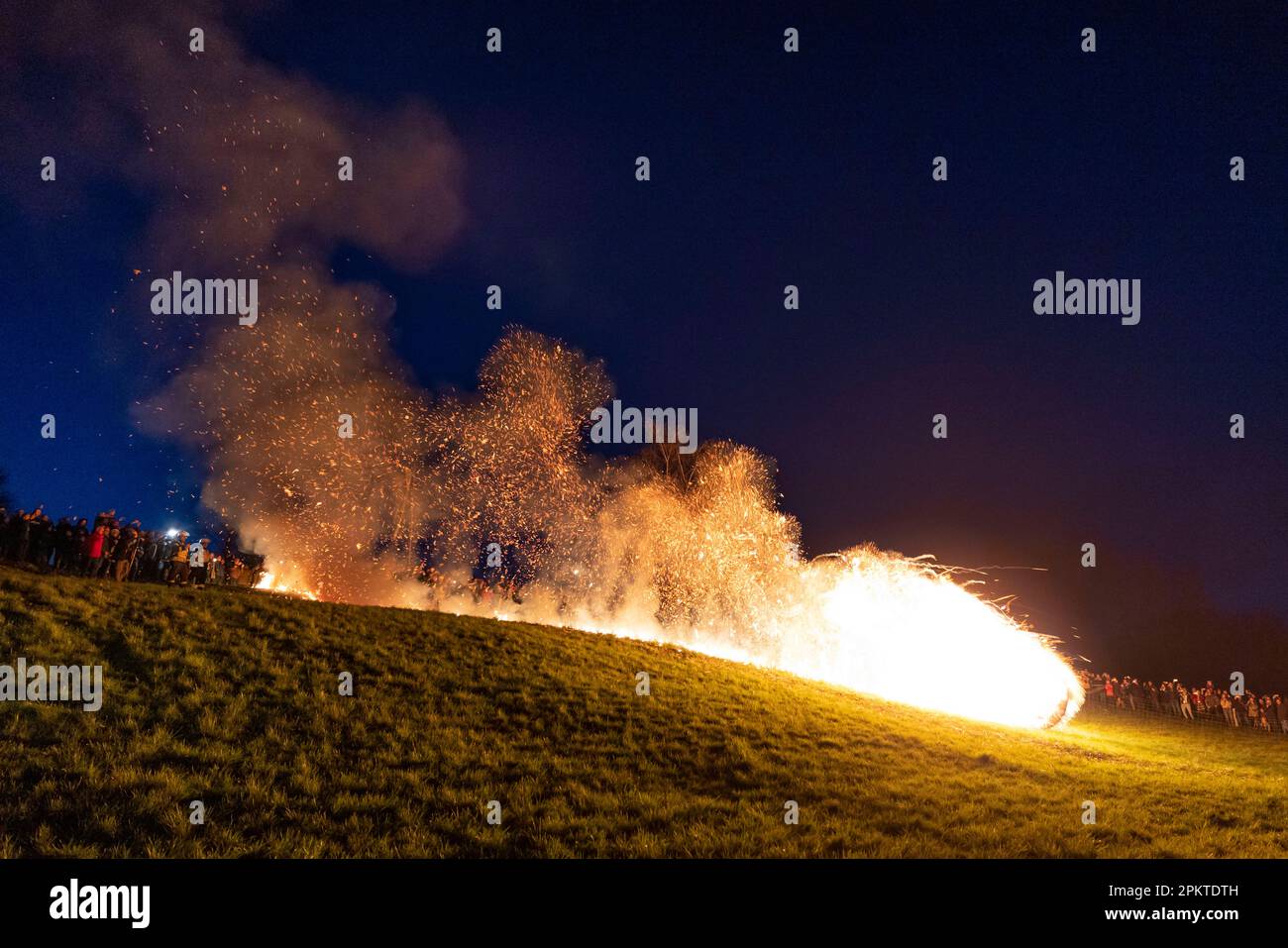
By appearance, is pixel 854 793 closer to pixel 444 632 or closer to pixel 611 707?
pixel 611 707

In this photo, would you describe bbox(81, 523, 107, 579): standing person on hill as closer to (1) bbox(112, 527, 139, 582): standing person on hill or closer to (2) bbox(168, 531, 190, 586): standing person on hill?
(1) bbox(112, 527, 139, 582): standing person on hill

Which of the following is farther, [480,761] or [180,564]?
[180,564]

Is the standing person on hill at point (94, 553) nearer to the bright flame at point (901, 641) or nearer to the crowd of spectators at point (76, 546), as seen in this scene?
the crowd of spectators at point (76, 546)

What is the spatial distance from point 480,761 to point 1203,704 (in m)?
50.0

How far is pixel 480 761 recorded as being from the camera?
12664mm

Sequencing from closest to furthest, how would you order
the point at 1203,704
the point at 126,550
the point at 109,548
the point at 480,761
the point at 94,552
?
1. the point at 480,761
2. the point at 94,552
3. the point at 109,548
4. the point at 126,550
5. the point at 1203,704

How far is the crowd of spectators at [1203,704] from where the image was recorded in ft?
121

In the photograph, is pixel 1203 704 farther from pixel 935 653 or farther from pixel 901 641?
pixel 901 641

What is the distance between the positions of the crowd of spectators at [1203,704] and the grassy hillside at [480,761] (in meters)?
18.9

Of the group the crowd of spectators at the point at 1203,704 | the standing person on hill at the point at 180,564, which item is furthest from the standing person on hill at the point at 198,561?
the crowd of spectators at the point at 1203,704

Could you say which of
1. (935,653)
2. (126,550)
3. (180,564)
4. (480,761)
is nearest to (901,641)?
(935,653)

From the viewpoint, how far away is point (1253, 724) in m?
38.2

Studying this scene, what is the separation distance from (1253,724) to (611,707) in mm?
43031
